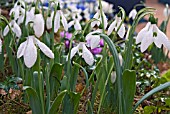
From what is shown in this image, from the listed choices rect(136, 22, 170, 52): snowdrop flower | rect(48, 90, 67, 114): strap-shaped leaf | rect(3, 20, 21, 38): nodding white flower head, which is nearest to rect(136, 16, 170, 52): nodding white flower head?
rect(136, 22, 170, 52): snowdrop flower

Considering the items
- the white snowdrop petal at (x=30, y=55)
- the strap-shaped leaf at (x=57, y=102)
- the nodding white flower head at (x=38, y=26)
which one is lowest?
the strap-shaped leaf at (x=57, y=102)

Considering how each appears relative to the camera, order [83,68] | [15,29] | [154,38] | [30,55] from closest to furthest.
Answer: [30,55] → [154,38] → [83,68] → [15,29]

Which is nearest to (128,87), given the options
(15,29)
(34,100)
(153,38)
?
(153,38)

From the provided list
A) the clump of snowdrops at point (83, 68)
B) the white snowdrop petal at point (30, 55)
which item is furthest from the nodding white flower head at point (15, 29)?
the white snowdrop petal at point (30, 55)

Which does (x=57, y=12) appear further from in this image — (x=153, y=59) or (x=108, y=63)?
(x=153, y=59)

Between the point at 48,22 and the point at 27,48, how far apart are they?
445 millimetres

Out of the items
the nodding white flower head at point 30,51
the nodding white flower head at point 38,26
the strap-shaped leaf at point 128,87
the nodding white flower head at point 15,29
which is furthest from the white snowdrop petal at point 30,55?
the nodding white flower head at point 15,29

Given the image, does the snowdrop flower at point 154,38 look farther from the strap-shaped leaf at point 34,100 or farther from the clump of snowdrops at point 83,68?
the strap-shaped leaf at point 34,100

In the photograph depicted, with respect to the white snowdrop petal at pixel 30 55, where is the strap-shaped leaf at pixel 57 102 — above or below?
below

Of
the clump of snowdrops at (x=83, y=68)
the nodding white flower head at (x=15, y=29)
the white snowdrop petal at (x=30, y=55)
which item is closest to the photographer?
the white snowdrop petal at (x=30, y=55)

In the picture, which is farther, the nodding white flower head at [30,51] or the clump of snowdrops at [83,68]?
the clump of snowdrops at [83,68]

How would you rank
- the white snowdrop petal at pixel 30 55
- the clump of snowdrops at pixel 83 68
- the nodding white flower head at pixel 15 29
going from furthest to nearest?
the nodding white flower head at pixel 15 29 → the clump of snowdrops at pixel 83 68 → the white snowdrop petal at pixel 30 55

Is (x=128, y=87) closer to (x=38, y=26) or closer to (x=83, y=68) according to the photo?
(x=83, y=68)

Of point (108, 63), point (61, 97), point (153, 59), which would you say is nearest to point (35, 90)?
point (61, 97)
